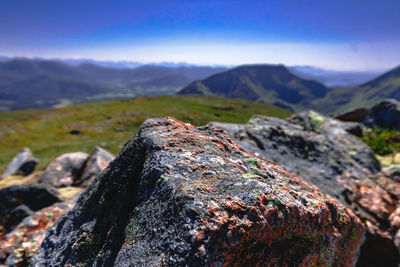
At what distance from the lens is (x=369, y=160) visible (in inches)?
565

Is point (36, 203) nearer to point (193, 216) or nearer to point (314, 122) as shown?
point (193, 216)

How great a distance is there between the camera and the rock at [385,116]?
28.2 m

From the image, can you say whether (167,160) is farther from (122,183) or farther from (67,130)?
(67,130)

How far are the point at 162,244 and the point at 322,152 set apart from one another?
1170cm

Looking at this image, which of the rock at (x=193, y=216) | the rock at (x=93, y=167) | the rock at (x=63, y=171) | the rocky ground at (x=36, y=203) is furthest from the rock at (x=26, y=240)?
the rock at (x=63, y=171)

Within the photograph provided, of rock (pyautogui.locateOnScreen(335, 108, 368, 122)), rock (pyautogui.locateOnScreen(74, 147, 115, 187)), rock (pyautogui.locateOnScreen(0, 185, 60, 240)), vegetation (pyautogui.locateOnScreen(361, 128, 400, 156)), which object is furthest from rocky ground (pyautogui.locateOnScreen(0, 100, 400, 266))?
rock (pyautogui.locateOnScreen(335, 108, 368, 122))

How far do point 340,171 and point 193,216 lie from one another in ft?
35.4

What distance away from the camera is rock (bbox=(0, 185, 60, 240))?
39.0 ft

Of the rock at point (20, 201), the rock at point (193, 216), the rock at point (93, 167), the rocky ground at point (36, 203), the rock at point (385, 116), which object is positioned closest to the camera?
the rock at point (193, 216)

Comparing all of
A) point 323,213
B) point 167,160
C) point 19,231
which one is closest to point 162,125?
point 167,160

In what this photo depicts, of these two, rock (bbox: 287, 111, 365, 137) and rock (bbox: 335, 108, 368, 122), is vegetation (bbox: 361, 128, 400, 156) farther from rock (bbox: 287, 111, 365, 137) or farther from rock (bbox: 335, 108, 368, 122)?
rock (bbox: 335, 108, 368, 122)

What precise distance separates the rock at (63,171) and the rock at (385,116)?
3600 cm

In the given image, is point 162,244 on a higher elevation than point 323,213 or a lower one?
higher

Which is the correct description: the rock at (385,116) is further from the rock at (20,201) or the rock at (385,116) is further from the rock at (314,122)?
the rock at (20,201)
